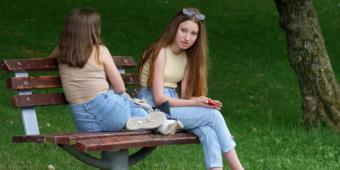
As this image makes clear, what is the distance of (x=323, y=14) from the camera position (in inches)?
679

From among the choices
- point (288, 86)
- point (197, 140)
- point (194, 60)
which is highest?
point (194, 60)

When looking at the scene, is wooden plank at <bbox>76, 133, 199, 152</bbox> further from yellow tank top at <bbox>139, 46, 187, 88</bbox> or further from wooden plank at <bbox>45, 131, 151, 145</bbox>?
yellow tank top at <bbox>139, 46, 187, 88</bbox>

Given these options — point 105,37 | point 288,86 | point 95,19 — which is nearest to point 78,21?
point 95,19

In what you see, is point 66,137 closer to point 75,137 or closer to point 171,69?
point 75,137

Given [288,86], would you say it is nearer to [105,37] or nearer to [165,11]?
[105,37]

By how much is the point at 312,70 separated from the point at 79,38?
383 cm

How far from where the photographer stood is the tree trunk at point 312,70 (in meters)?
8.26

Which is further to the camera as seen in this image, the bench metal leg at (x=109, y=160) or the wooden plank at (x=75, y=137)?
the bench metal leg at (x=109, y=160)

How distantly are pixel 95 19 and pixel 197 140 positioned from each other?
95 centimetres

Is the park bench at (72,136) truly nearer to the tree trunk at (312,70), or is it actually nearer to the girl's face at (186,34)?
the girl's face at (186,34)

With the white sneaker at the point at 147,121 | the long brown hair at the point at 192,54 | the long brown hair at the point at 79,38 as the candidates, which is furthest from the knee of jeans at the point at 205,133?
the long brown hair at the point at 79,38

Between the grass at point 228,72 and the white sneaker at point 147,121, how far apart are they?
138 cm

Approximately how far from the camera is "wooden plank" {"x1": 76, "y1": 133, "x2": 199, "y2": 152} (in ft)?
14.4

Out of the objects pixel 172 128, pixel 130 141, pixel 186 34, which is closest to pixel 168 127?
pixel 172 128
